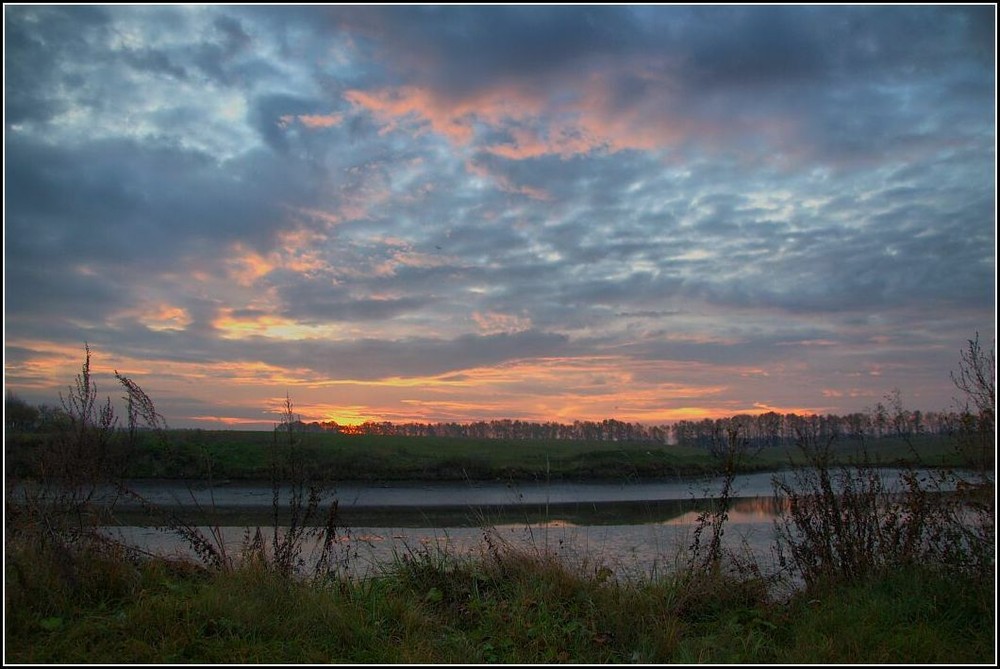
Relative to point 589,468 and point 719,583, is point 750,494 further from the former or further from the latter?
point 719,583

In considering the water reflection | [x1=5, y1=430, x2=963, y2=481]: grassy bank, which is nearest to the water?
the water reflection

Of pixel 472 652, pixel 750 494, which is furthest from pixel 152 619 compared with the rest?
pixel 750 494

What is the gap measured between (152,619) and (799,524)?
6.38 meters

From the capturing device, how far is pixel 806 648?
506cm

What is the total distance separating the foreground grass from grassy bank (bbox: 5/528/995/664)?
0.01 meters

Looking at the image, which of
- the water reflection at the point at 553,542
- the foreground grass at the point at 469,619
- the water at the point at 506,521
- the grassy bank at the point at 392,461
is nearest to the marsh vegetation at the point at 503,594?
the foreground grass at the point at 469,619

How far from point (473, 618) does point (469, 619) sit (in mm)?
44

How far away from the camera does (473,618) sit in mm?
6000

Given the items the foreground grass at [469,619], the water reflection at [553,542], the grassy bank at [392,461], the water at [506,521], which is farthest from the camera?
the grassy bank at [392,461]

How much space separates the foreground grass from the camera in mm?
4926

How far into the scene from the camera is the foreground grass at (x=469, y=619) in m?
4.93

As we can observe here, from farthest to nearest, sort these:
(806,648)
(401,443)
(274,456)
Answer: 1. (401,443)
2. (274,456)
3. (806,648)

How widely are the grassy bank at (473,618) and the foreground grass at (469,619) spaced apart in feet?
0.05

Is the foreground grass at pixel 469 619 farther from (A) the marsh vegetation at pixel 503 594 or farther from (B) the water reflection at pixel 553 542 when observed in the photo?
(B) the water reflection at pixel 553 542
